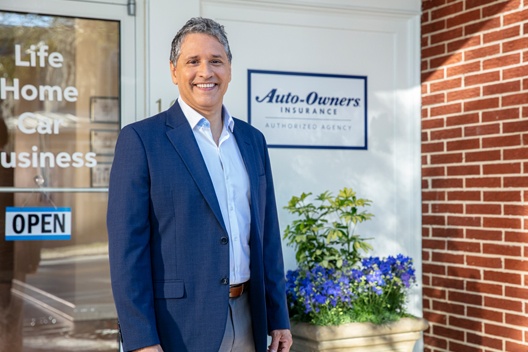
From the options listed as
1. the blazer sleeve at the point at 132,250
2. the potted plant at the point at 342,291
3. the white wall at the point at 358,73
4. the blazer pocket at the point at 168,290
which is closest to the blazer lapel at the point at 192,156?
the blazer sleeve at the point at 132,250

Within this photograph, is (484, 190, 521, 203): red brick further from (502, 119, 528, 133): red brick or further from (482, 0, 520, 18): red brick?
(482, 0, 520, 18): red brick

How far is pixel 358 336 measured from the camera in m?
4.54

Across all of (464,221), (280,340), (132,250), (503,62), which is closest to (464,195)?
(464,221)

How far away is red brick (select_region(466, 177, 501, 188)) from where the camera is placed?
4.75 metres

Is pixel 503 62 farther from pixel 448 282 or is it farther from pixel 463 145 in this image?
pixel 448 282

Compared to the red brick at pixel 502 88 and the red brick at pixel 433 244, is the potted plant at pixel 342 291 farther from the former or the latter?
the red brick at pixel 502 88

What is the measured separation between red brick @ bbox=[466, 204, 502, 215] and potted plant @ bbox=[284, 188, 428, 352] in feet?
1.60

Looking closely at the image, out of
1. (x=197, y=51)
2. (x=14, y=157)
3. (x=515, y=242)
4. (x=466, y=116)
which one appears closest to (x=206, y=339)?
(x=197, y=51)

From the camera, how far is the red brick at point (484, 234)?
475cm

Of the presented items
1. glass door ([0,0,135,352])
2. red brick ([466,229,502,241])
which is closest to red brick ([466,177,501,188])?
red brick ([466,229,502,241])

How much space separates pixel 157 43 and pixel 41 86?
69cm

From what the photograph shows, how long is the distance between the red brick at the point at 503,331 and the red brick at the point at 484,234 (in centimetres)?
50

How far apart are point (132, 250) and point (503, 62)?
2.92 m

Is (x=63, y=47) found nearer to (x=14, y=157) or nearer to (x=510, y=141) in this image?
(x=14, y=157)
